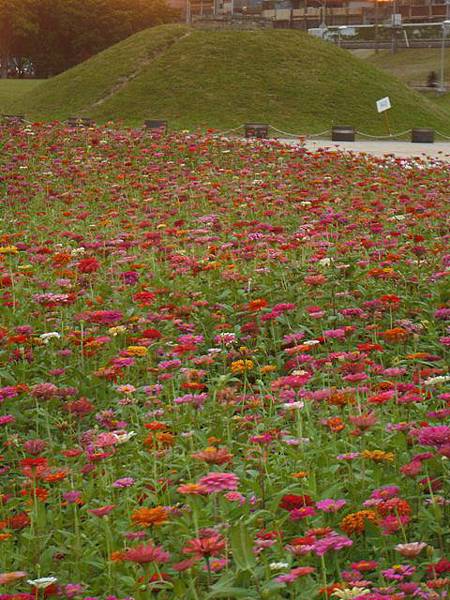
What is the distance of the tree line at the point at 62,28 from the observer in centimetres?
4916

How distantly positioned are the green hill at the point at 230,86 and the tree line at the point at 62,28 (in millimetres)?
21151

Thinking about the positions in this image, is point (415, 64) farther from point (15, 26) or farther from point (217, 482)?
point (217, 482)

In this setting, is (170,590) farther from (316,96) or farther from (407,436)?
(316,96)

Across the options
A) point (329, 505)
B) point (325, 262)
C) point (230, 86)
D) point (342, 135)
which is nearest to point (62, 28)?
point (230, 86)

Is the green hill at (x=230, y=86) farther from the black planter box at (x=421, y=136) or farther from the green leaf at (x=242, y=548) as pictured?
the green leaf at (x=242, y=548)

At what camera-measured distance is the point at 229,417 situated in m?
3.77

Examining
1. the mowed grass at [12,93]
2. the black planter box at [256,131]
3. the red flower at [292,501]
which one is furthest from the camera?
the mowed grass at [12,93]

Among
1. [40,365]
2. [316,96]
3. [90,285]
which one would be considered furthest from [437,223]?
[316,96]

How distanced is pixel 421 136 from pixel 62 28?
3186cm

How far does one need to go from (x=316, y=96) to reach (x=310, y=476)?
2318cm

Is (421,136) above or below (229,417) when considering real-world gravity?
above

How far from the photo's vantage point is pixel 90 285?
5.59 meters

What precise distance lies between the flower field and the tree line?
43.1 metres

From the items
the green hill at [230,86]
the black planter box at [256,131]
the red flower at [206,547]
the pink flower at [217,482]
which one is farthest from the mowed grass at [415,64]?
the red flower at [206,547]
